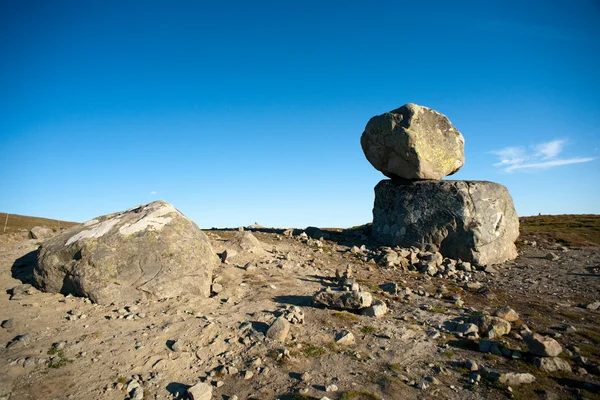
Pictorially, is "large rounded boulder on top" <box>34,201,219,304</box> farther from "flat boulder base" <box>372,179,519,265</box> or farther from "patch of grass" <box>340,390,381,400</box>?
"flat boulder base" <box>372,179,519,265</box>

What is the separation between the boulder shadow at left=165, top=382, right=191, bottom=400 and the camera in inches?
252

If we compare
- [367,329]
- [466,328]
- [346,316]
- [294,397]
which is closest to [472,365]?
[466,328]

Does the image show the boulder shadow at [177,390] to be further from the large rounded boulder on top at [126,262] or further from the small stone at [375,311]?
the small stone at [375,311]

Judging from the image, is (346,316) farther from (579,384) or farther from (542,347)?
(579,384)

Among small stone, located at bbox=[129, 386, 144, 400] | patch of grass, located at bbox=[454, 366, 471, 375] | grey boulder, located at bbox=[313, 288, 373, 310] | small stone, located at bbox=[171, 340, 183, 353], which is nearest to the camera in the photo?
small stone, located at bbox=[129, 386, 144, 400]

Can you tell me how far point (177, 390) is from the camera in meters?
6.54

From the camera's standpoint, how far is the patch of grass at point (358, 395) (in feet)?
20.4

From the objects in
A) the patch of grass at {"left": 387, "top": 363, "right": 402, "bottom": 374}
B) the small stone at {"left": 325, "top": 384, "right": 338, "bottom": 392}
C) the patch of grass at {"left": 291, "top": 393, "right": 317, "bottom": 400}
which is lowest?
the patch of grass at {"left": 291, "top": 393, "right": 317, "bottom": 400}

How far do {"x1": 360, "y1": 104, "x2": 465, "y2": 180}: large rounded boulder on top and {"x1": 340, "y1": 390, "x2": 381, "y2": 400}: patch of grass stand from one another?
14.7 metres

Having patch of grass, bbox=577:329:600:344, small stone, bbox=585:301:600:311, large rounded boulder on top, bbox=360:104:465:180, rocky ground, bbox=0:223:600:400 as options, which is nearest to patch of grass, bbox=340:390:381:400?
rocky ground, bbox=0:223:600:400

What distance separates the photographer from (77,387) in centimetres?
653

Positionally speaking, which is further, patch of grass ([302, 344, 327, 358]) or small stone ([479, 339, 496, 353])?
small stone ([479, 339, 496, 353])

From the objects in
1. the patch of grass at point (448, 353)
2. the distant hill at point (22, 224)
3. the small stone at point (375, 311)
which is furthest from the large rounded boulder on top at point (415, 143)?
the distant hill at point (22, 224)

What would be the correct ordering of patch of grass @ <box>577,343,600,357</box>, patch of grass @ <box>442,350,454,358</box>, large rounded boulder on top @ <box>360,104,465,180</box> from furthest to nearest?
→ 1. large rounded boulder on top @ <box>360,104,465,180</box>
2. patch of grass @ <box>577,343,600,357</box>
3. patch of grass @ <box>442,350,454,358</box>
